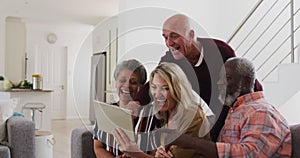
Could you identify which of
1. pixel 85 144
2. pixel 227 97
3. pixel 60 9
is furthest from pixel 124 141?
pixel 60 9

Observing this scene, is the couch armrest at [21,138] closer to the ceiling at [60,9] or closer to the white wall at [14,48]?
the ceiling at [60,9]

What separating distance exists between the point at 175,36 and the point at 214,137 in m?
0.48

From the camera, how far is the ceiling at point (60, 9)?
6.51 metres

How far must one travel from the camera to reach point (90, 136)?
210 cm

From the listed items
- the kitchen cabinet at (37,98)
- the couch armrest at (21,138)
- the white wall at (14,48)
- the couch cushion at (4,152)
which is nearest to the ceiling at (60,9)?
the white wall at (14,48)

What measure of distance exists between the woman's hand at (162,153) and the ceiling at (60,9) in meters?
5.27

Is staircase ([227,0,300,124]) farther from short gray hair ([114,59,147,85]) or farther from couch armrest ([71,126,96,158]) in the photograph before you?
short gray hair ([114,59,147,85])

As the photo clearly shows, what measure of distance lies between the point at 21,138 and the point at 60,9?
4.42m

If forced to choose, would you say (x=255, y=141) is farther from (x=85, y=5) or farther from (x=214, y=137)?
(x=85, y=5)

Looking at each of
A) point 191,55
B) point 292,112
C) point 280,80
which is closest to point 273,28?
point 292,112

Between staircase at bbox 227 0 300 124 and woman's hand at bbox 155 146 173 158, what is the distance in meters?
1.82

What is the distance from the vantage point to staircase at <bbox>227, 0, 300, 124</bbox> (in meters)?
2.98

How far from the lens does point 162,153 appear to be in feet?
4.63

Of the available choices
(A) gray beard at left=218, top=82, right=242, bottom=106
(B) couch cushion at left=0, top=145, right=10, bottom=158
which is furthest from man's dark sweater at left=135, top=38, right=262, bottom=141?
(B) couch cushion at left=0, top=145, right=10, bottom=158
